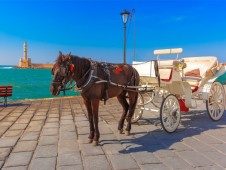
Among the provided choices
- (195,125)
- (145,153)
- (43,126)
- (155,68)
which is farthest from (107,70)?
(195,125)

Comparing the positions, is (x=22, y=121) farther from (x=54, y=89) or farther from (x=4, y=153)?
(x=54, y=89)

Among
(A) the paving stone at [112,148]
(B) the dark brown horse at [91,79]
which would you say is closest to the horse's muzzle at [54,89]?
(B) the dark brown horse at [91,79]

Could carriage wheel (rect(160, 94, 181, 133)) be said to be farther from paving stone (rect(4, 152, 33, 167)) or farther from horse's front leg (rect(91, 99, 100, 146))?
paving stone (rect(4, 152, 33, 167))

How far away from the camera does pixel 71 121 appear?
283 inches

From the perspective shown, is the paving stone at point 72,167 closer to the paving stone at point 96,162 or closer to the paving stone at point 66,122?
the paving stone at point 96,162

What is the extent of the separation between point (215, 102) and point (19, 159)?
569 centimetres

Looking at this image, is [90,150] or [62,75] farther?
[90,150]

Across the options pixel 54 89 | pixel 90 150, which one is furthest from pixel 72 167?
pixel 54 89

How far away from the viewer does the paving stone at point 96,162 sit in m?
3.88

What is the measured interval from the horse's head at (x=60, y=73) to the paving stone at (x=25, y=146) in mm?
1270

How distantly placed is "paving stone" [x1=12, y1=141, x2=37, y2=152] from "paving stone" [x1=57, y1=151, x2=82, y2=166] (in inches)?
31.1

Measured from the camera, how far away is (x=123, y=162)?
4.07m

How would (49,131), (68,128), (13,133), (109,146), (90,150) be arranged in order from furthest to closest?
(68,128) → (49,131) → (13,133) → (109,146) → (90,150)

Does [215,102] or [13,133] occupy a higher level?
[215,102]
